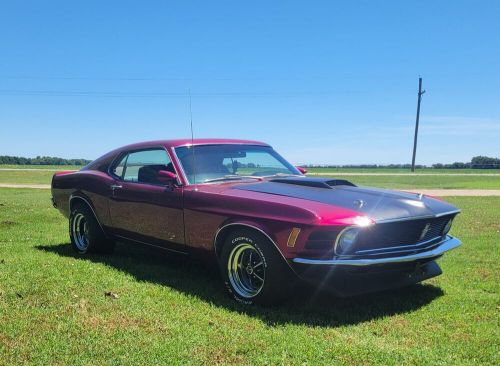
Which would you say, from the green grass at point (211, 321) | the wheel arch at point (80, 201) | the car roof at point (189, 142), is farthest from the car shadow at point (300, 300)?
the car roof at point (189, 142)

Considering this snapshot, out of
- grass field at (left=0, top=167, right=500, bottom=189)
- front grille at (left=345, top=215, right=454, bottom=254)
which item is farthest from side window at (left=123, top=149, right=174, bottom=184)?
grass field at (left=0, top=167, right=500, bottom=189)

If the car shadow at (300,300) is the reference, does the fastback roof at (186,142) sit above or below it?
above

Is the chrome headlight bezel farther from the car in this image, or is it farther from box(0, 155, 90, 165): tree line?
box(0, 155, 90, 165): tree line

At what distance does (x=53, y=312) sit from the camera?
4141 mm

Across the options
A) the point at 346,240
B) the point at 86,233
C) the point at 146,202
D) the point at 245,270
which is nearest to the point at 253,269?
the point at 245,270

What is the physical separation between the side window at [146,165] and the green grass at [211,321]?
0.96 m

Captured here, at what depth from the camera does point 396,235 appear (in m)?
4.15

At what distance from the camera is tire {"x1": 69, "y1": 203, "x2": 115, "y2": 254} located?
6.39 meters

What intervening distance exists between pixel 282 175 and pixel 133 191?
1.66 metres

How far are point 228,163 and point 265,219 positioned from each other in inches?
56.6

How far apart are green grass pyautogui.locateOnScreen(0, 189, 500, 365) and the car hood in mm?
839

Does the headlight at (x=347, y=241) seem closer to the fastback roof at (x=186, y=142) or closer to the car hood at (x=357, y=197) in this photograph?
the car hood at (x=357, y=197)

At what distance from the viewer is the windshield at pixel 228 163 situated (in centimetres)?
520

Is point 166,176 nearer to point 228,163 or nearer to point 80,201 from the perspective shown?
point 228,163
